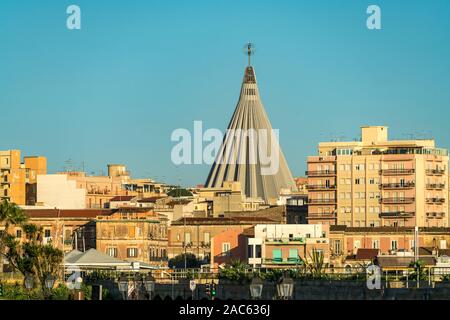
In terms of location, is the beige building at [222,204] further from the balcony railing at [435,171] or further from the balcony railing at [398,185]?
the balcony railing at [435,171]

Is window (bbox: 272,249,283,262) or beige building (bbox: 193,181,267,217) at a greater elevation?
beige building (bbox: 193,181,267,217)

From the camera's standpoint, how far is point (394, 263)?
11588cm

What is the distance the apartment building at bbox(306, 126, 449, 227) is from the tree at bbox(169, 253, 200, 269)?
55.1ft

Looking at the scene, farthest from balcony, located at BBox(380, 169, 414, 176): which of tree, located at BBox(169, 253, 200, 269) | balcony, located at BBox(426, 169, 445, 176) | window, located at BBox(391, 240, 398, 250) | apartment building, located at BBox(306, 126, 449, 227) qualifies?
tree, located at BBox(169, 253, 200, 269)

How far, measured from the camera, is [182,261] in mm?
141000

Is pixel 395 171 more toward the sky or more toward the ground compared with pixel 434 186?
more toward the sky

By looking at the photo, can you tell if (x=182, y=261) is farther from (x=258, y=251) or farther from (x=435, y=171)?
(x=435, y=171)

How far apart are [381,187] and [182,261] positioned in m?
23.6

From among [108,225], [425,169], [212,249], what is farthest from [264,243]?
[425,169]

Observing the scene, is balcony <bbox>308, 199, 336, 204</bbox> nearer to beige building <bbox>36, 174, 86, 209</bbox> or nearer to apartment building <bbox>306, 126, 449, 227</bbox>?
apartment building <bbox>306, 126, 449, 227</bbox>

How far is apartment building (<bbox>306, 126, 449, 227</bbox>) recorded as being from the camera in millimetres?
155625

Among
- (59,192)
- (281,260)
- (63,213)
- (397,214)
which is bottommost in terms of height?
(281,260)

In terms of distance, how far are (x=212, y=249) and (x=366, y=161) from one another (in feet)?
88.6

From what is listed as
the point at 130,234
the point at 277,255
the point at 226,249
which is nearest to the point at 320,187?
the point at 226,249
